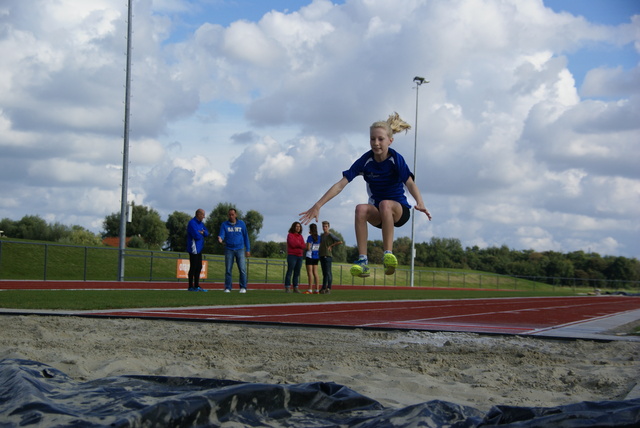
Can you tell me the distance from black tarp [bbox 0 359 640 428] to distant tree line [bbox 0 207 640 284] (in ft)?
113

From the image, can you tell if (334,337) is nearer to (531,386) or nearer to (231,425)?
(531,386)

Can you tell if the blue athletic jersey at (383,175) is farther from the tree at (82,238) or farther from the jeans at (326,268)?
the tree at (82,238)

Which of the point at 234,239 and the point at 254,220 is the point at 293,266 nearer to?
the point at 234,239

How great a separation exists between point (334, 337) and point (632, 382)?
10.2 ft

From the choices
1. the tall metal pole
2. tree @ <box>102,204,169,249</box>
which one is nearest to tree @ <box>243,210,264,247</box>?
tree @ <box>102,204,169,249</box>

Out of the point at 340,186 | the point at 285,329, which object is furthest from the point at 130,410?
the point at 285,329

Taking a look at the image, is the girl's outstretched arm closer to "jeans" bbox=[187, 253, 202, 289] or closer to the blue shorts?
the blue shorts

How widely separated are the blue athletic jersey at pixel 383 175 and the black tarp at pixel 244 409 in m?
2.74

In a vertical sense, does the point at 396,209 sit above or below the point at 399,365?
above

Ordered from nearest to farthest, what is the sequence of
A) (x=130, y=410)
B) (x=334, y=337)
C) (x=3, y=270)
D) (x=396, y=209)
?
(x=130, y=410), (x=396, y=209), (x=334, y=337), (x=3, y=270)

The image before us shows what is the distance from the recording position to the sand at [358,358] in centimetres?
392

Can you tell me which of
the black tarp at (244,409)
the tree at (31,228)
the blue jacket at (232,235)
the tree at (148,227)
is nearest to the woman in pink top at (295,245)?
the blue jacket at (232,235)

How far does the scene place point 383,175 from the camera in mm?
5750

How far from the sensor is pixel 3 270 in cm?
2664
